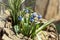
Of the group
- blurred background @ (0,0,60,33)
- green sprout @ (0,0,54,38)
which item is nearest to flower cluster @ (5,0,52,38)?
green sprout @ (0,0,54,38)

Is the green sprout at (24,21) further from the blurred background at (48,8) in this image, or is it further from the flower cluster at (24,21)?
the blurred background at (48,8)

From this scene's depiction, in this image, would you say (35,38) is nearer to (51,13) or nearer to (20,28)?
(20,28)

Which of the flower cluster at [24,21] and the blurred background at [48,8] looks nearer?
the flower cluster at [24,21]

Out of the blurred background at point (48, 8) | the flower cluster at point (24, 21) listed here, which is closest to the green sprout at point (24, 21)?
the flower cluster at point (24, 21)

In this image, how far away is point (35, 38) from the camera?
1328 mm

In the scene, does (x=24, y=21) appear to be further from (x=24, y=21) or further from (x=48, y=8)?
(x=48, y=8)

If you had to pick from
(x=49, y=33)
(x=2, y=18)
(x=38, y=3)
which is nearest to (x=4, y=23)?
(x=2, y=18)

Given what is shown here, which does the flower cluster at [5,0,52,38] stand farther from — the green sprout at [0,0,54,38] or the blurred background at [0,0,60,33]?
the blurred background at [0,0,60,33]

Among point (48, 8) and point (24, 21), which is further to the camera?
point (48, 8)

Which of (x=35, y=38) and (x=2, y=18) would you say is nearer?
(x=35, y=38)

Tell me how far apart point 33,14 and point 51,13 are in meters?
1.06

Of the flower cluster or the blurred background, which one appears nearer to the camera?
the flower cluster

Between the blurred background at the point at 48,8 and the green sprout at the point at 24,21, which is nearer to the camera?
the green sprout at the point at 24,21

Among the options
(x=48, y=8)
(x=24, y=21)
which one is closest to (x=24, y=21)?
(x=24, y=21)
